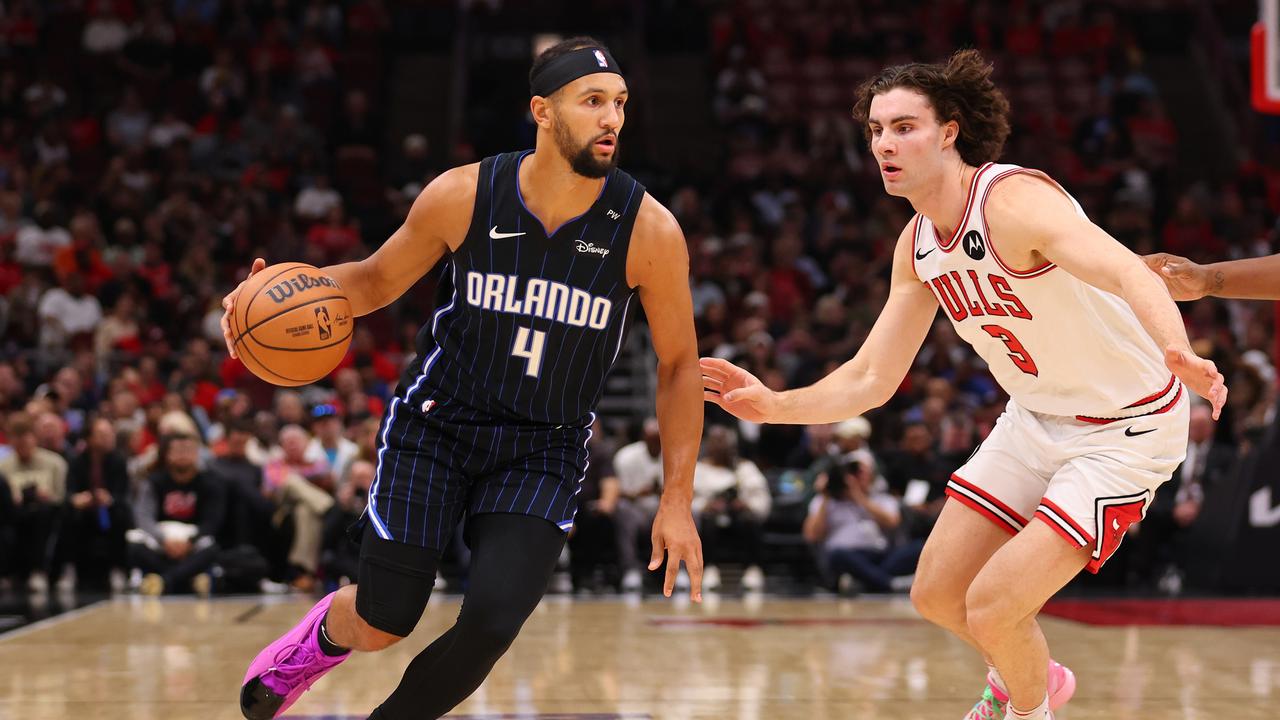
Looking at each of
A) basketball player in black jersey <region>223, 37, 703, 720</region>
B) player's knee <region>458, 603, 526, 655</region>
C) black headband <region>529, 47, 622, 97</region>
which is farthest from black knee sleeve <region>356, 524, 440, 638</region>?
black headband <region>529, 47, 622, 97</region>

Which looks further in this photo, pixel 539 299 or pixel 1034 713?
pixel 1034 713

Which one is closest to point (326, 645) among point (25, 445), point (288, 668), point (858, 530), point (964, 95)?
point (288, 668)

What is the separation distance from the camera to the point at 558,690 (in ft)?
20.3

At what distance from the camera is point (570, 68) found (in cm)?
414

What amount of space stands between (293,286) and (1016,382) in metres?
2.23

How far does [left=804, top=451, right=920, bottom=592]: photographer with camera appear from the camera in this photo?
421 inches

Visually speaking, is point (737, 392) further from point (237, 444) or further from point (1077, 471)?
point (237, 444)

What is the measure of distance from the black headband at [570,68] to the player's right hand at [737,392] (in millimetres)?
969

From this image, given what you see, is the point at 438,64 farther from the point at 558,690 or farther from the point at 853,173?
the point at 558,690

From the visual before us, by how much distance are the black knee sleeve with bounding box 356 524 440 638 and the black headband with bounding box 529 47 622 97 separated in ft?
4.45

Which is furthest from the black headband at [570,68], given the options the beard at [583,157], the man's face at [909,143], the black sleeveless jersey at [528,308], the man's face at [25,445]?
the man's face at [25,445]

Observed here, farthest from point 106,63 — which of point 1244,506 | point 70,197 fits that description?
point 1244,506

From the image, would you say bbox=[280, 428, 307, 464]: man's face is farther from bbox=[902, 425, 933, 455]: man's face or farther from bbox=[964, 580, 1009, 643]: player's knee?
bbox=[964, 580, 1009, 643]: player's knee

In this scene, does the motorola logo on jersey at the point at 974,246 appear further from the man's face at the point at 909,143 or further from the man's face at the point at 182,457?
the man's face at the point at 182,457
